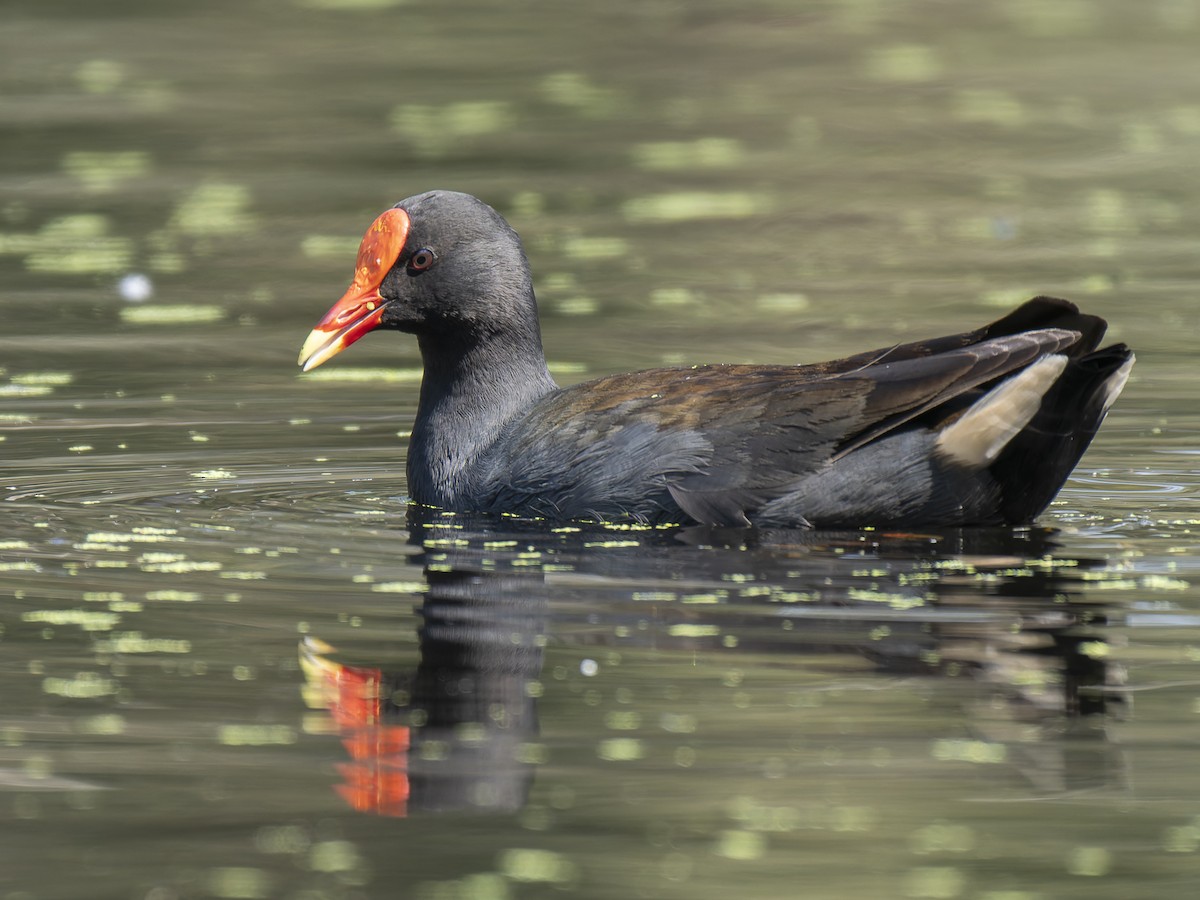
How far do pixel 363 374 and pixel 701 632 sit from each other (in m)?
5.00

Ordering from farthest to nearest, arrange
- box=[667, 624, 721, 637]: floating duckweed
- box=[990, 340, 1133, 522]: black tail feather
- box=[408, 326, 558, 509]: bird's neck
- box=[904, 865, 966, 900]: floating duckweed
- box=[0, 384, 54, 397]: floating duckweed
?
box=[0, 384, 54, 397]: floating duckweed
box=[408, 326, 558, 509]: bird's neck
box=[990, 340, 1133, 522]: black tail feather
box=[667, 624, 721, 637]: floating duckweed
box=[904, 865, 966, 900]: floating duckweed

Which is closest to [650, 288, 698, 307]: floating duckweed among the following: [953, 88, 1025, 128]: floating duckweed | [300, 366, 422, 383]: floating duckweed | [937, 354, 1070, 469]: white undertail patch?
[300, 366, 422, 383]: floating duckweed

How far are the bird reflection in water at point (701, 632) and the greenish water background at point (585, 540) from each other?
0.02m

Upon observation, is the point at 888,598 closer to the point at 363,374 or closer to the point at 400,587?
the point at 400,587

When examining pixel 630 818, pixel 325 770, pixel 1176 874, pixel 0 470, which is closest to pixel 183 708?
pixel 325 770

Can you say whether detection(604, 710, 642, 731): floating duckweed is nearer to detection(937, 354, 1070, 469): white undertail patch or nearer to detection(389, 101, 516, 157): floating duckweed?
detection(937, 354, 1070, 469): white undertail patch

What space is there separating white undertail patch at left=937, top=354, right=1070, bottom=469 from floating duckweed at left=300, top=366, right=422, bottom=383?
3.97 metres

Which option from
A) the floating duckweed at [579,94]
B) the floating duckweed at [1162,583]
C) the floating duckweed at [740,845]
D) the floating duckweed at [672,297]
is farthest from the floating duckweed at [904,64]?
the floating duckweed at [740,845]

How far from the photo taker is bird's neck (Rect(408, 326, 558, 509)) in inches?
294

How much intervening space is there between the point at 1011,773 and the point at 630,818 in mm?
786

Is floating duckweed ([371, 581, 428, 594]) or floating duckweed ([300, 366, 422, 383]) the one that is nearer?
floating duckweed ([371, 581, 428, 594])

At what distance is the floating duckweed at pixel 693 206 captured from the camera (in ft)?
43.8

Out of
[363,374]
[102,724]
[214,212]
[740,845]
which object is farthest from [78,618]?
[214,212]

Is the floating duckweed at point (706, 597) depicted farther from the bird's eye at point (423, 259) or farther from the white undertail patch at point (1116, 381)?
the bird's eye at point (423, 259)
